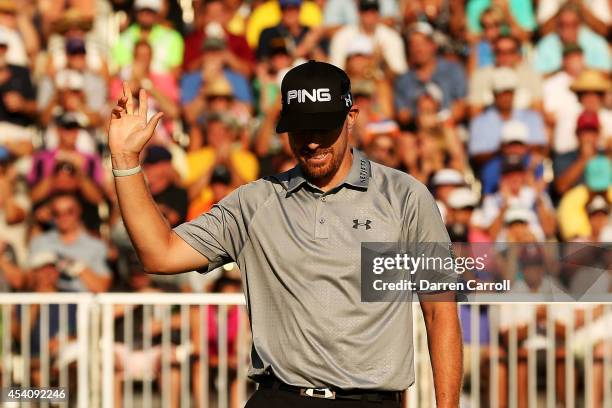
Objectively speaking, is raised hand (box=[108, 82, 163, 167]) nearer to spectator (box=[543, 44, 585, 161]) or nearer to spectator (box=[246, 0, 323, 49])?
spectator (box=[543, 44, 585, 161])

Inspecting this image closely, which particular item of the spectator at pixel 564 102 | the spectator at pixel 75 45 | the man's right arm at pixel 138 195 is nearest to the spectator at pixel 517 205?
the spectator at pixel 564 102

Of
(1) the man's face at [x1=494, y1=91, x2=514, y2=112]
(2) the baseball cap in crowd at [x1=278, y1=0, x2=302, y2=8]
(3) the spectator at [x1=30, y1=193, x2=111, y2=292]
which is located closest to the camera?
(3) the spectator at [x1=30, y1=193, x2=111, y2=292]

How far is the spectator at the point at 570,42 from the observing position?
1145 cm

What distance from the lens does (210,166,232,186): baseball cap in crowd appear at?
10.5 m

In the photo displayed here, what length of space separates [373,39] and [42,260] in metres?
3.84

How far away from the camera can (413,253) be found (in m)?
4.76

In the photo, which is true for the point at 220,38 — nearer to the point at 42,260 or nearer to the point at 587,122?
the point at 42,260

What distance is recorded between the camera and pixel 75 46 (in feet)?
38.1

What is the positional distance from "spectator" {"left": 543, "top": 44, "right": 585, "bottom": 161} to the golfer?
622cm

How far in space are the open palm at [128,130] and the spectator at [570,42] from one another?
24.1 ft

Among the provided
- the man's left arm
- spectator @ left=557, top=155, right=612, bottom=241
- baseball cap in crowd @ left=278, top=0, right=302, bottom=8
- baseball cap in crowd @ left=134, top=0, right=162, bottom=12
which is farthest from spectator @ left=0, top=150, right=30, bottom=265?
the man's left arm

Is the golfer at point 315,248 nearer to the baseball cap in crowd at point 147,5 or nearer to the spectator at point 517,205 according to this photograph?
the spectator at point 517,205

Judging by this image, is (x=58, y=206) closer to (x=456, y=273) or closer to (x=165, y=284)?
(x=165, y=284)

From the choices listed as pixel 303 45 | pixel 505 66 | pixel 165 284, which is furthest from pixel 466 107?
pixel 165 284
